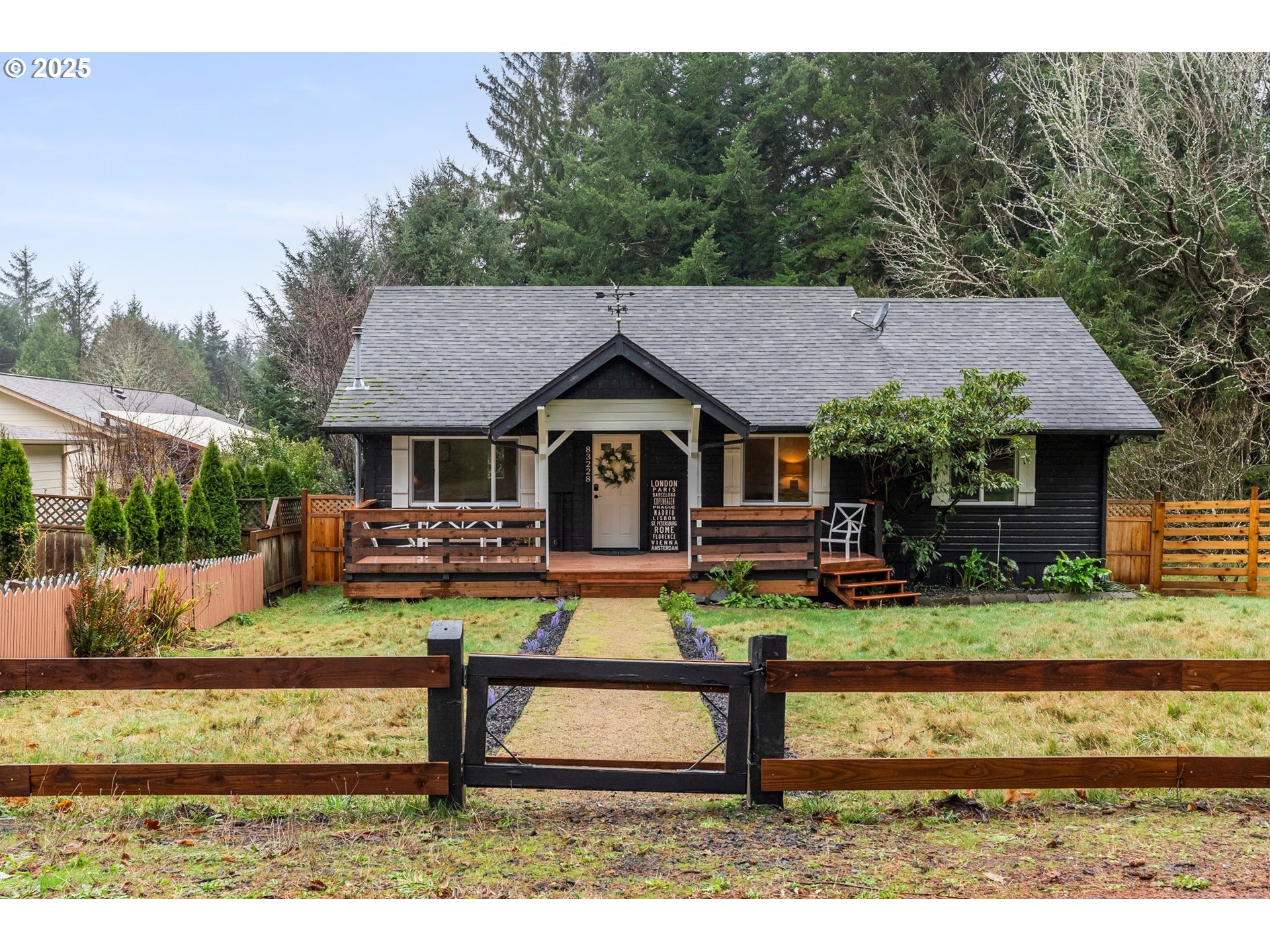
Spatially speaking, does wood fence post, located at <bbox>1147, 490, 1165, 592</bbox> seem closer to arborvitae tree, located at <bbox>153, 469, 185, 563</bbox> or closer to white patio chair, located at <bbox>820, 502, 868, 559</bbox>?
white patio chair, located at <bbox>820, 502, 868, 559</bbox>

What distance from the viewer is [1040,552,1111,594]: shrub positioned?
1434 cm

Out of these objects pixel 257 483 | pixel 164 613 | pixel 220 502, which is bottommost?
pixel 164 613

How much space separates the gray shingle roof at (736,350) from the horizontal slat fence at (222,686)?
35.0 feet

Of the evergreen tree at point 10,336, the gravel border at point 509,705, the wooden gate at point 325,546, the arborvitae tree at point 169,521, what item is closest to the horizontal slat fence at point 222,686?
the gravel border at point 509,705

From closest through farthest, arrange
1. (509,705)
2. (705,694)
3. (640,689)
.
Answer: (640,689) < (705,694) < (509,705)

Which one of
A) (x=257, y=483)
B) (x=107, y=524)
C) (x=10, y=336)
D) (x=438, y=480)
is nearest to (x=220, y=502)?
(x=107, y=524)

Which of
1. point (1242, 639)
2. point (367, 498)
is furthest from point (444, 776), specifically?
point (367, 498)

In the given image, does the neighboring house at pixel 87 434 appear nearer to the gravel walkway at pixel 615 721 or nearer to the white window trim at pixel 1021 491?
the gravel walkway at pixel 615 721

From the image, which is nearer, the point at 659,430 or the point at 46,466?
the point at 659,430

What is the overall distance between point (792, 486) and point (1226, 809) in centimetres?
1130

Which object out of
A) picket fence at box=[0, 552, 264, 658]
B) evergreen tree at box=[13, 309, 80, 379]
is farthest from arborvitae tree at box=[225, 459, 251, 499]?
evergreen tree at box=[13, 309, 80, 379]

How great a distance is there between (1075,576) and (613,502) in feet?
25.2

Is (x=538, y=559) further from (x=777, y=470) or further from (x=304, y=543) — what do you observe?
(x=304, y=543)

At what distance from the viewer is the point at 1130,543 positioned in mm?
15891
